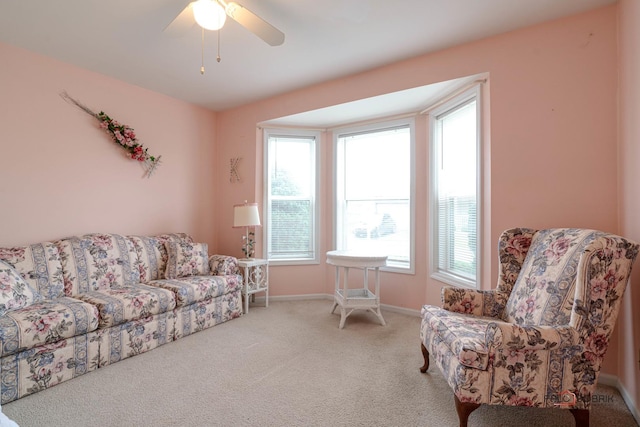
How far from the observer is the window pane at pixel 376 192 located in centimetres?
371

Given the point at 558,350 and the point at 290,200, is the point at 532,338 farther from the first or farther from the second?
the point at 290,200

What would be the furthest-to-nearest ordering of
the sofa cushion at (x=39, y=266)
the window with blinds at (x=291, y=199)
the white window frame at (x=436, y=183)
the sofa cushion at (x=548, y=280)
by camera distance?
the window with blinds at (x=291, y=199) < the white window frame at (x=436, y=183) < the sofa cushion at (x=39, y=266) < the sofa cushion at (x=548, y=280)

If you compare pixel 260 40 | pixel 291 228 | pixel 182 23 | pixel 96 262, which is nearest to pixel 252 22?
pixel 182 23

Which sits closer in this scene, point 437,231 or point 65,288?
point 65,288

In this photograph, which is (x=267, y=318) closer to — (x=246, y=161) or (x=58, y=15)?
(x=246, y=161)

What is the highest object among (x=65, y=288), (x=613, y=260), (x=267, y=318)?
(x=613, y=260)

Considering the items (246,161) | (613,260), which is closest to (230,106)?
(246,161)

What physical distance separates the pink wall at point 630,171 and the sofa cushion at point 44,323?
353 cm

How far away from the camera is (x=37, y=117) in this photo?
2816 mm

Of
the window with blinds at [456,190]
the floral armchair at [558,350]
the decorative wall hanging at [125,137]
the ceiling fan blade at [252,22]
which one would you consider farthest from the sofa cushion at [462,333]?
the decorative wall hanging at [125,137]

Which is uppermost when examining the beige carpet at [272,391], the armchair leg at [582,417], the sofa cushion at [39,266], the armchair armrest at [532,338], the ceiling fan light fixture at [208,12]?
the ceiling fan light fixture at [208,12]

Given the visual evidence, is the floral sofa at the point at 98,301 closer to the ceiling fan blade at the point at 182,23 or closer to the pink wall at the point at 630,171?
the ceiling fan blade at the point at 182,23

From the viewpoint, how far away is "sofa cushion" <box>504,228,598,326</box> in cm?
166

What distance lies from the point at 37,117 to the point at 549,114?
4.33 metres
